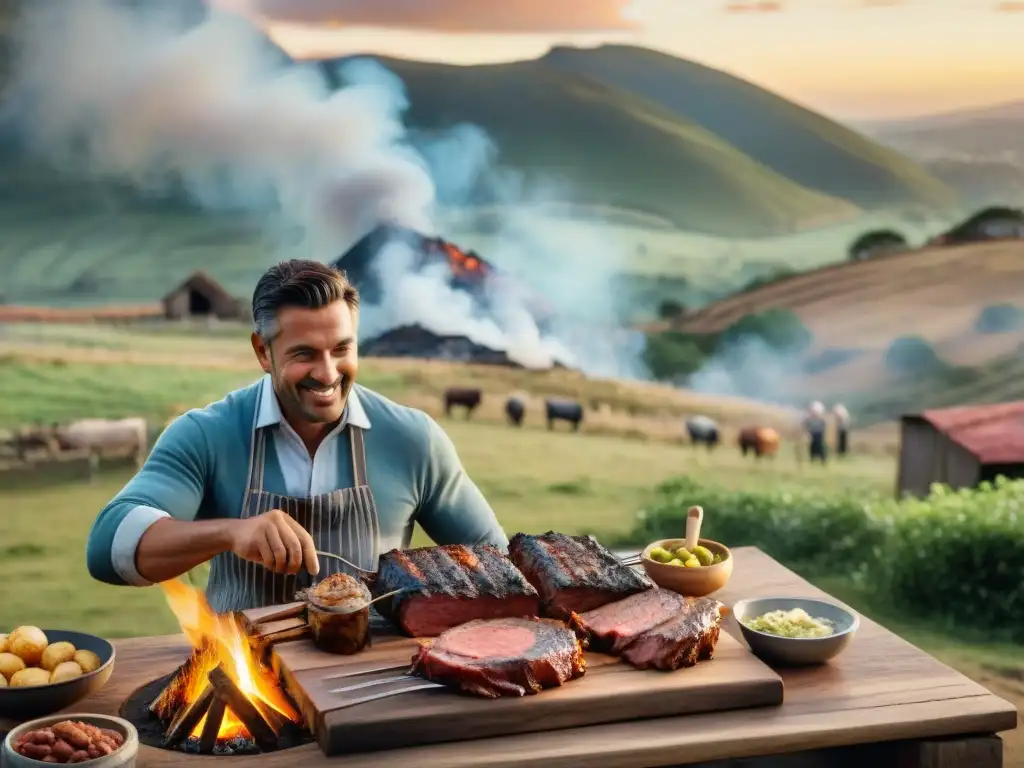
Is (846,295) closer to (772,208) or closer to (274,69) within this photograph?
(772,208)

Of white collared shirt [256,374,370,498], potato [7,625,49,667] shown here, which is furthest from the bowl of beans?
white collared shirt [256,374,370,498]

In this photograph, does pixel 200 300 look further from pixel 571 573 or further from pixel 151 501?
pixel 571 573

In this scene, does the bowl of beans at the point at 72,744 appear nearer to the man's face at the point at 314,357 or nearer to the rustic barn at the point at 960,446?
the man's face at the point at 314,357

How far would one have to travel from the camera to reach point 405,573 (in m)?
2.92

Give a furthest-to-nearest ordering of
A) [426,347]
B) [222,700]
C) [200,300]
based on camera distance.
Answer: [426,347], [200,300], [222,700]

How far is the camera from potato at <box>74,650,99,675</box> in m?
2.72

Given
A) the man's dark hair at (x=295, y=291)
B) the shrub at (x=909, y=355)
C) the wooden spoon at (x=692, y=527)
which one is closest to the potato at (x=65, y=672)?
the man's dark hair at (x=295, y=291)

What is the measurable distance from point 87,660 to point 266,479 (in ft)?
2.39

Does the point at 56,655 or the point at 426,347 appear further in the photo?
the point at 426,347

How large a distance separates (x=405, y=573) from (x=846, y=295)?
19.2 feet

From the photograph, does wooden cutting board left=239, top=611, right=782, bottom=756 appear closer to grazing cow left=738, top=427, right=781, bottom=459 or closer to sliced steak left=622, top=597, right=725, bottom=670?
sliced steak left=622, top=597, right=725, bottom=670

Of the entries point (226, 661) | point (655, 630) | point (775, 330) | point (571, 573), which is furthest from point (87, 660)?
point (775, 330)

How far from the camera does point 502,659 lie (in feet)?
8.48

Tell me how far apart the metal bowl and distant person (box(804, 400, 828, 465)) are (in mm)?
5147
